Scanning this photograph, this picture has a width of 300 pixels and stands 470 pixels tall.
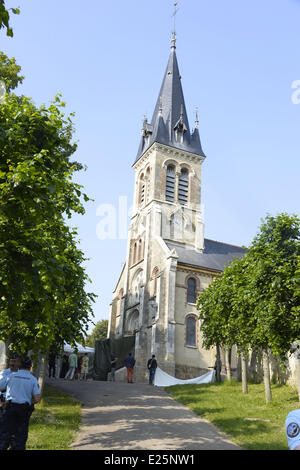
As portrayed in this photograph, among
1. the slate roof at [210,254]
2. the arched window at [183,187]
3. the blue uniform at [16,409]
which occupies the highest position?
the arched window at [183,187]

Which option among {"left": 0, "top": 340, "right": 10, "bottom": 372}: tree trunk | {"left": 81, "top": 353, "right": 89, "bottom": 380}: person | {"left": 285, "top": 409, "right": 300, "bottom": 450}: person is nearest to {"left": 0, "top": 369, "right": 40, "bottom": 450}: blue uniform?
{"left": 285, "top": 409, "right": 300, "bottom": 450}: person

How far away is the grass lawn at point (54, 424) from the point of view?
29.8 feet

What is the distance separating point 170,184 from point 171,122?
718 cm

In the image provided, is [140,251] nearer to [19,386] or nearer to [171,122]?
[171,122]

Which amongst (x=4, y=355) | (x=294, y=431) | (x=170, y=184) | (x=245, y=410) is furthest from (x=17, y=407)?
(x=170, y=184)

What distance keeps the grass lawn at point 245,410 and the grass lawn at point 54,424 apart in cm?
384

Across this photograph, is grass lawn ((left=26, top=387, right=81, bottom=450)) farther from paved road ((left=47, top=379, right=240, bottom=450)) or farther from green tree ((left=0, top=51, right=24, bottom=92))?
green tree ((left=0, top=51, right=24, bottom=92))

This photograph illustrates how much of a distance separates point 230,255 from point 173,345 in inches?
513

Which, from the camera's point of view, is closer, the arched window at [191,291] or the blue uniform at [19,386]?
the blue uniform at [19,386]

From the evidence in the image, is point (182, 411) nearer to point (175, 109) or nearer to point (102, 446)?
point (102, 446)

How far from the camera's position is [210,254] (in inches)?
1574

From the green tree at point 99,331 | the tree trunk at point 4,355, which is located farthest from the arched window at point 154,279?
the green tree at point 99,331

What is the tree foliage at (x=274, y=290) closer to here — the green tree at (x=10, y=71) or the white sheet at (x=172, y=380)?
the white sheet at (x=172, y=380)

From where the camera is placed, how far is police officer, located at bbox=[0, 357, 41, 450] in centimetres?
648
